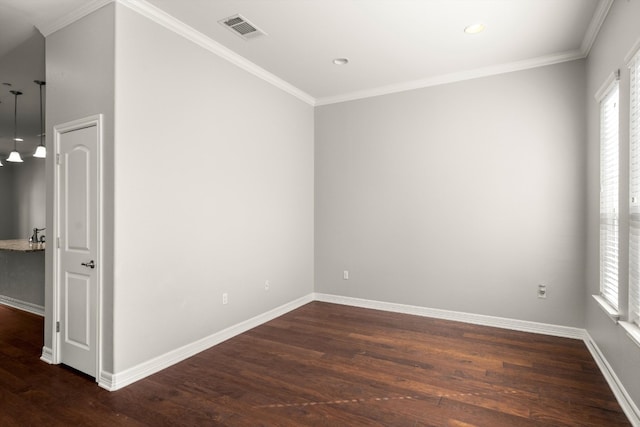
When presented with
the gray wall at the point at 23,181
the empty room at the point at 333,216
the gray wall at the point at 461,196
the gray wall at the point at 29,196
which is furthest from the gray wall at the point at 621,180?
the gray wall at the point at 29,196

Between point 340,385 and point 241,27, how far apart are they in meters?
3.23

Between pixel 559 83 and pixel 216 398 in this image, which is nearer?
pixel 216 398

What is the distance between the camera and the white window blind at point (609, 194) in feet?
9.12

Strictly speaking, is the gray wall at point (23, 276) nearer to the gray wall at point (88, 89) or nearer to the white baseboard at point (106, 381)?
the gray wall at point (88, 89)

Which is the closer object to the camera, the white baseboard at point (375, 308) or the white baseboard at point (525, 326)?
the white baseboard at point (525, 326)

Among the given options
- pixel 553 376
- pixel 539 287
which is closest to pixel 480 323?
pixel 539 287

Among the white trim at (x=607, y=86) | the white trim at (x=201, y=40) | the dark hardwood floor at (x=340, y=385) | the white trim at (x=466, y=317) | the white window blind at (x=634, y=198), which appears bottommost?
the dark hardwood floor at (x=340, y=385)

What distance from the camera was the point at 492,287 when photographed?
13.7ft

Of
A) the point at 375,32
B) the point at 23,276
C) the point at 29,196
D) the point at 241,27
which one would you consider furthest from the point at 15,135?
the point at 375,32

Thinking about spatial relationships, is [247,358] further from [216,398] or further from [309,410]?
[309,410]

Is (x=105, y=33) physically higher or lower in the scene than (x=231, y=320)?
higher

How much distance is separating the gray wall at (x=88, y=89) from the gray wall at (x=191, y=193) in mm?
81

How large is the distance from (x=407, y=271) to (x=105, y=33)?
4.08m

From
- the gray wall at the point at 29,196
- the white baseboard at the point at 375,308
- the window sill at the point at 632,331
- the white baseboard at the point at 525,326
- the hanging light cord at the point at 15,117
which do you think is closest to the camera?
the window sill at the point at 632,331
